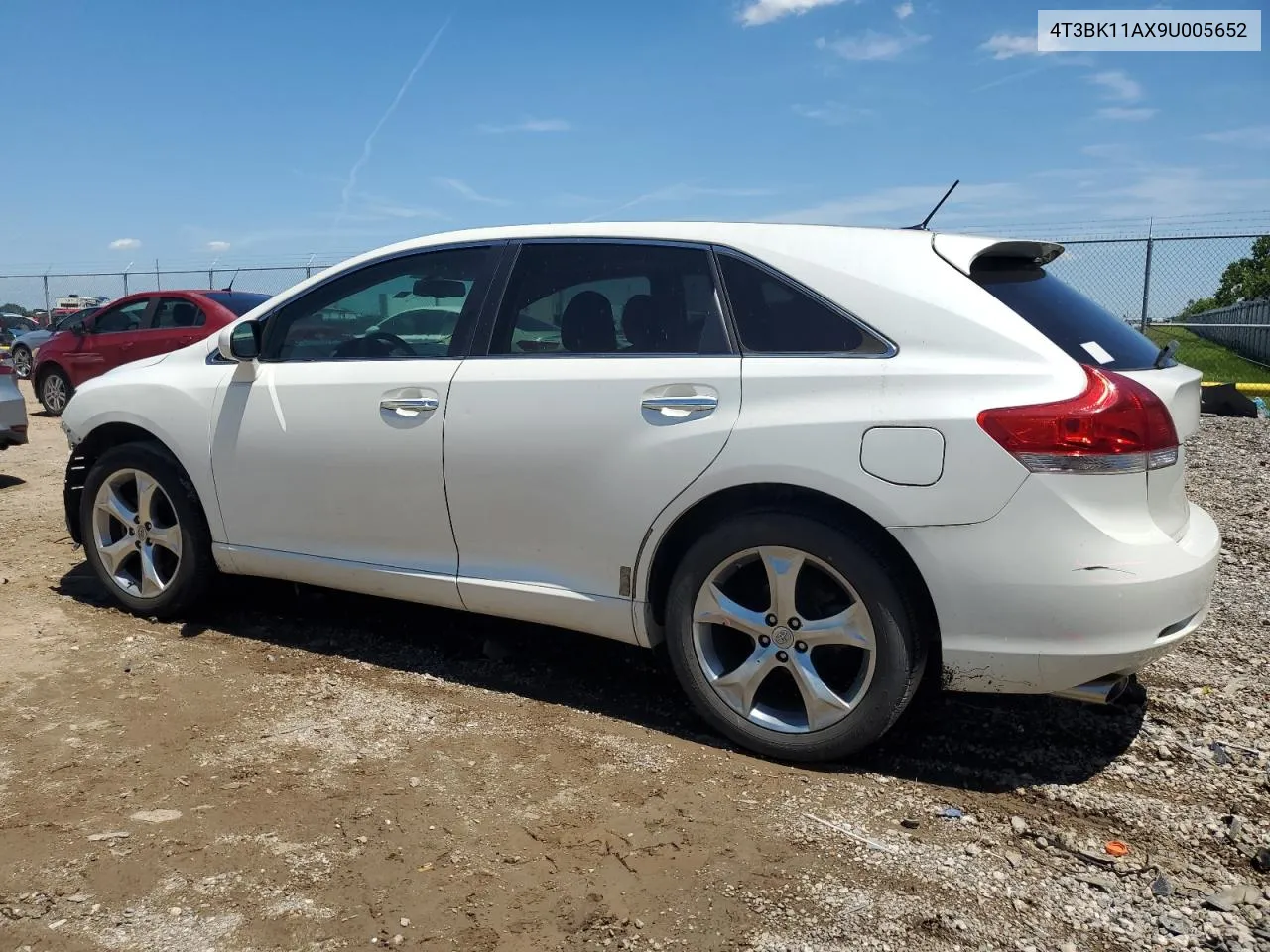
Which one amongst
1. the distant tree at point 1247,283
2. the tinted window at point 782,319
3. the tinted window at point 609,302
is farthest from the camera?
the distant tree at point 1247,283

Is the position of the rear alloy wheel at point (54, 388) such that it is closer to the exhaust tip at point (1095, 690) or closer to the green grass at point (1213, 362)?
the exhaust tip at point (1095, 690)

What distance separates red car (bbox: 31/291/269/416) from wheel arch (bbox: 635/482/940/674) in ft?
30.4

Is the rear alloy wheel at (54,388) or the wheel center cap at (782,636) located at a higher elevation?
the rear alloy wheel at (54,388)

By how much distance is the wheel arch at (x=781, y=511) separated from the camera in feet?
10.3

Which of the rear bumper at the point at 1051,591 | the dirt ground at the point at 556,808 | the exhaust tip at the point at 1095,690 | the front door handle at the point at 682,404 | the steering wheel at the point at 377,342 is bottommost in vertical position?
the dirt ground at the point at 556,808

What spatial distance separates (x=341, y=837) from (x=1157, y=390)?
2.66m

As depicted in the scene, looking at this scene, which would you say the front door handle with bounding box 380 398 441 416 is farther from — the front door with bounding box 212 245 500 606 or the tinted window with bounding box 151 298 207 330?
the tinted window with bounding box 151 298 207 330

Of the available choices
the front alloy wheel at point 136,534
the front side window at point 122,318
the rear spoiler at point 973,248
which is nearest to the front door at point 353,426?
the front alloy wheel at point 136,534

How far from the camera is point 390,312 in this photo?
4.27 meters

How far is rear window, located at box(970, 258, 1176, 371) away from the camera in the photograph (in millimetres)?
3141

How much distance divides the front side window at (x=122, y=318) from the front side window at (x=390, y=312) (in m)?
9.43

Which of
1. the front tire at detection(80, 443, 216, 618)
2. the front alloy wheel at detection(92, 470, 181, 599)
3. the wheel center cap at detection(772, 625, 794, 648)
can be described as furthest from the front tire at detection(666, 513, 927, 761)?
the front alloy wheel at detection(92, 470, 181, 599)

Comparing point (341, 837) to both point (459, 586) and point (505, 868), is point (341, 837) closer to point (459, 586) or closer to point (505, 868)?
point (505, 868)

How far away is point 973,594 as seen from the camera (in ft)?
9.89
